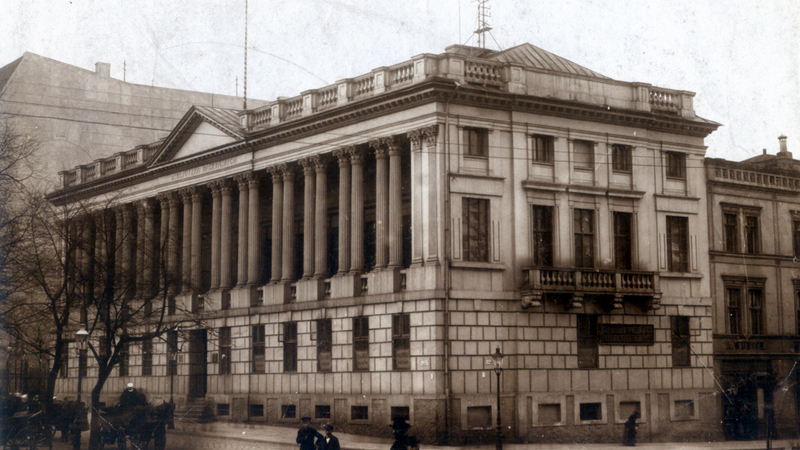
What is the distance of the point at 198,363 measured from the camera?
5334 centimetres

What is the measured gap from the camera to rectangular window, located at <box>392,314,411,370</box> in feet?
133

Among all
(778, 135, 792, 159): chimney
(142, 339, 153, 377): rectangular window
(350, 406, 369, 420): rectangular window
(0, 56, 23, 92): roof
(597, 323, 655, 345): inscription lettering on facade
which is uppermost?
(0, 56, 23, 92): roof

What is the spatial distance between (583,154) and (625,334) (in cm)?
775

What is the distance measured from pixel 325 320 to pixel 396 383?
591 cm

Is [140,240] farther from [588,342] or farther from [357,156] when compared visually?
[588,342]

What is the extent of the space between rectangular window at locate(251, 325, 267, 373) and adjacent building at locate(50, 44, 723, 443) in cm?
11

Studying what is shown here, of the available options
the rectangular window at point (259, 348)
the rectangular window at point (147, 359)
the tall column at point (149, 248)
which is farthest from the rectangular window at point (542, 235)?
the rectangular window at point (147, 359)

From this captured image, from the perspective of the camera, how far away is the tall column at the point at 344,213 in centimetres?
4466

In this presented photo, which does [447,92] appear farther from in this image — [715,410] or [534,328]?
[715,410]

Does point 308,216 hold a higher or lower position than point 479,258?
higher

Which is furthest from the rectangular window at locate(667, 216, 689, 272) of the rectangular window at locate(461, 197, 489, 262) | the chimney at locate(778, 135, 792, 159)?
the chimney at locate(778, 135, 792, 159)

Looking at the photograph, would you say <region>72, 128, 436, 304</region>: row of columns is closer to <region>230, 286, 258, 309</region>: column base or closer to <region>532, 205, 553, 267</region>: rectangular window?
<region>230, 286, 258, 309</region>: column base

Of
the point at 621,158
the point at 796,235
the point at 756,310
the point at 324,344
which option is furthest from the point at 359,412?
the point at 796,235

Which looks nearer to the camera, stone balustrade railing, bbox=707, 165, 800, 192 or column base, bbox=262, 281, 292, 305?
column base, bbox=262, 281, 292, 305
